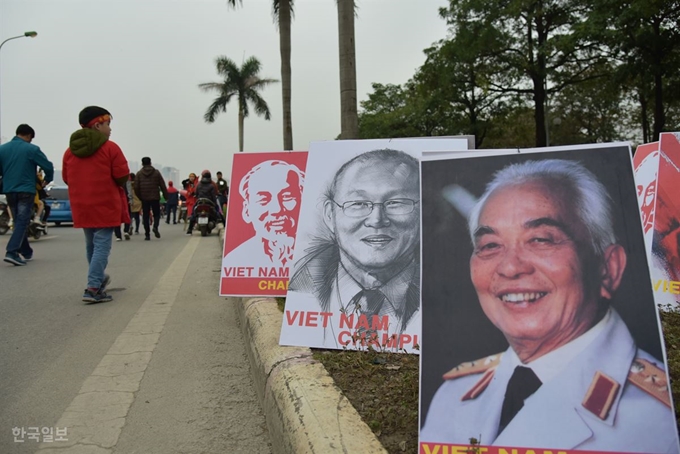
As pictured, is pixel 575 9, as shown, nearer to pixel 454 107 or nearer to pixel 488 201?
pixel 454 107

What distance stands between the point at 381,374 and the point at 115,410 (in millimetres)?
1529

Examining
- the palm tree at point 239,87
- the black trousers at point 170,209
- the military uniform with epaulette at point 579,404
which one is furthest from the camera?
the palm tree at point 239,87

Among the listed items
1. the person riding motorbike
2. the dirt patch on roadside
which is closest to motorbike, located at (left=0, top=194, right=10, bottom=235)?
the person riding motorbike

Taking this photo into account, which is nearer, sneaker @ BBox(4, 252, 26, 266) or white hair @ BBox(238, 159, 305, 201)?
white hair @ BBox(238, 159, 305, 201)

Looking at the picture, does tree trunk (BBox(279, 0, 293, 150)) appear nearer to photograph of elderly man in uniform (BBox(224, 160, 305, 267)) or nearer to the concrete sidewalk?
photograph of elderly man in uniform (BBox(224, 160, 305, 267))

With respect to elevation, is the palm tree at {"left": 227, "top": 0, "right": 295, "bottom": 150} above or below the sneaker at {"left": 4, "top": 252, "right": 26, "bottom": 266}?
above

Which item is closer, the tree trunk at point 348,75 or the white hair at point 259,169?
the white hair at point 259,169

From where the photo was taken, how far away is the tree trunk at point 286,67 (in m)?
15.9

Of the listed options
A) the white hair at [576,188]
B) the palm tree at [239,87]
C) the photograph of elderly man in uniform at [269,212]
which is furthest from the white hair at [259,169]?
the palm tree at [239,87]

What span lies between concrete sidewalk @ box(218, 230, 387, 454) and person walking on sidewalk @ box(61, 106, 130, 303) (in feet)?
9.74

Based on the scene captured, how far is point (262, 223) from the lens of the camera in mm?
5246

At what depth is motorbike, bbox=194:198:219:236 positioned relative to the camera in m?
15.1

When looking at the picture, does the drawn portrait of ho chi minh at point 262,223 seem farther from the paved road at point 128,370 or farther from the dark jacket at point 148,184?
the dark jacket at point 148,184

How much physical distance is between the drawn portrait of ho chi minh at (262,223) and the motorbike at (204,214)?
32.6 feet
